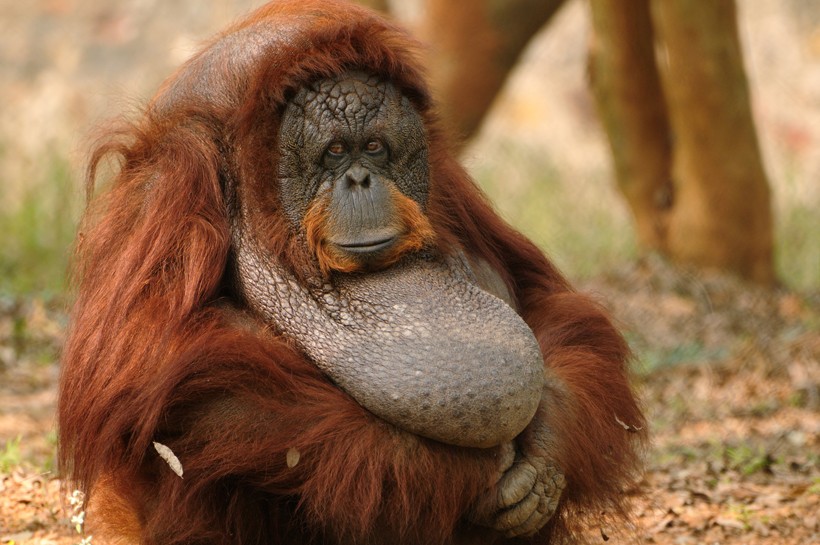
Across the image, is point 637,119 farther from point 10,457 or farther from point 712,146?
point 10,457

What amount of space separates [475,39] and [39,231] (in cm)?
327

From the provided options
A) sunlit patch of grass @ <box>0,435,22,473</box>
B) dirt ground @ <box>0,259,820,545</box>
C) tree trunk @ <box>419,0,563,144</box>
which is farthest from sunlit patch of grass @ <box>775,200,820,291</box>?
sunlit patch of grass @ <box>0,435,22,473</box>

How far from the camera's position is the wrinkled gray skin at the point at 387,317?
2.66 metres

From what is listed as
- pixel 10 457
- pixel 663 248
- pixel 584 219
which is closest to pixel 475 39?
pixel 663 248

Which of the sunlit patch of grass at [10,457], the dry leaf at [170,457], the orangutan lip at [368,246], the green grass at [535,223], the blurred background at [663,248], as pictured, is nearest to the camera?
the dry leaf at [170,457]

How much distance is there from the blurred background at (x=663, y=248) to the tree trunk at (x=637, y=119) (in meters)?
0.01

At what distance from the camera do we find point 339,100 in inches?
109

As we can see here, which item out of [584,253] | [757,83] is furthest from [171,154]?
[757,83]

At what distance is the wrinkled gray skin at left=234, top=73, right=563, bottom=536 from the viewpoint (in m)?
2.66

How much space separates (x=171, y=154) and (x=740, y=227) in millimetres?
4622

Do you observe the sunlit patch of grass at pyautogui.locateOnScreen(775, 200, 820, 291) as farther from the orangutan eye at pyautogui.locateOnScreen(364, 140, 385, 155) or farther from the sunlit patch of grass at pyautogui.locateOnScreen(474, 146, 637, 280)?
the orangutan eye at pyautogui.locateOnScreen(364, 140, 385, 155)

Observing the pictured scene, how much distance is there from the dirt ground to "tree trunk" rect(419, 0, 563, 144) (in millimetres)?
1406

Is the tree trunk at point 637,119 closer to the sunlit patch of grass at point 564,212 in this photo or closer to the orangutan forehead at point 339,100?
the sunlit patch of grass at point 564,212

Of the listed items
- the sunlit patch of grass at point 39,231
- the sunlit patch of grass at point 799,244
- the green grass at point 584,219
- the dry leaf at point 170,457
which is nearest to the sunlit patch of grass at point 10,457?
the dry leaf at point 170,457
